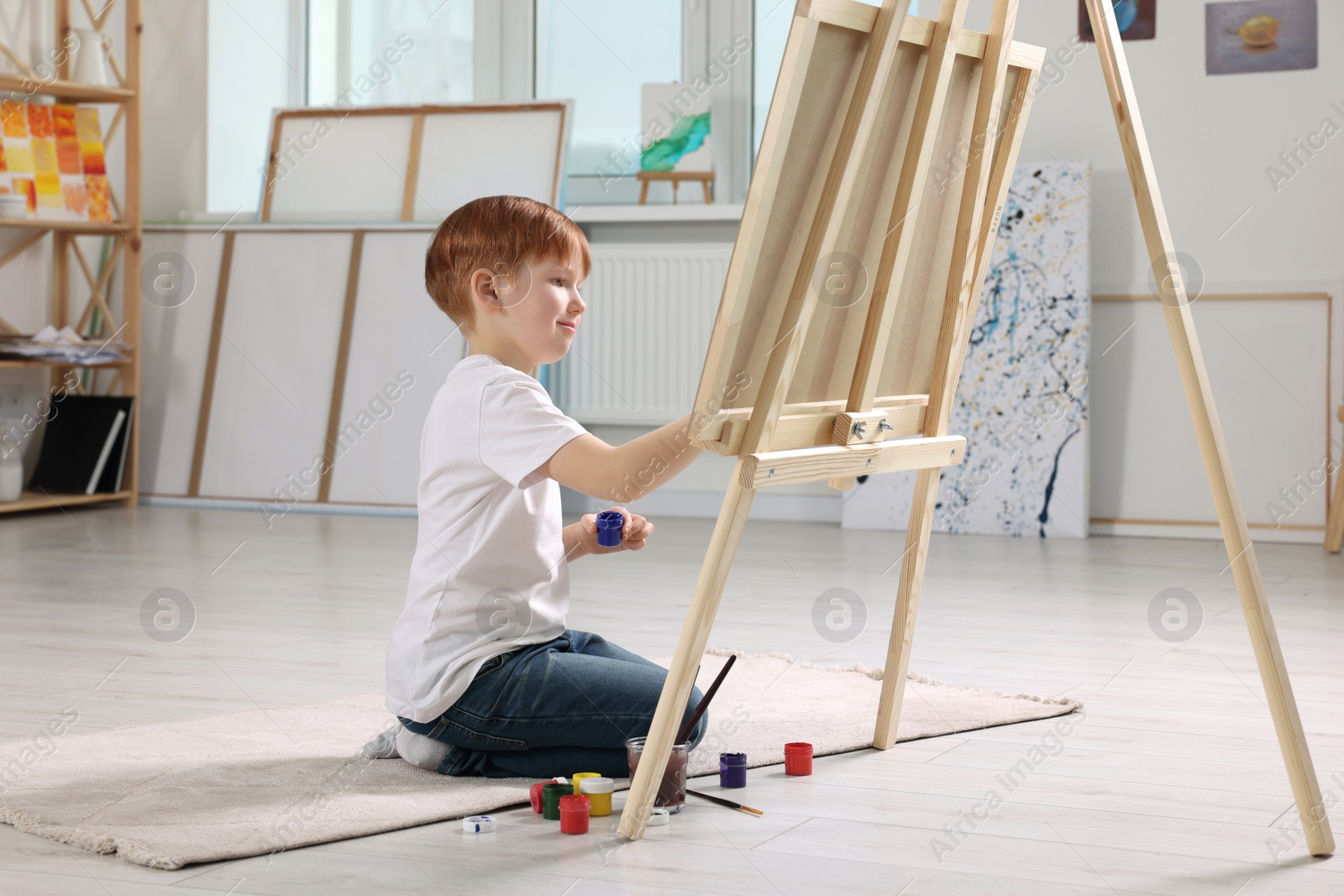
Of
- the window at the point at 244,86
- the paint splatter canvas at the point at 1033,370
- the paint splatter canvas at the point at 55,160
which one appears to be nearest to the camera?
the paint splatter canvas at the point at 1033,370

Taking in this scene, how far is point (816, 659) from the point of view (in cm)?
275

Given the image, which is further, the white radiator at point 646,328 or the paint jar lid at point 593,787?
the white radiator at point 646,328

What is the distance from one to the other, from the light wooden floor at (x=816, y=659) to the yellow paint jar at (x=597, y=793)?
8 cm

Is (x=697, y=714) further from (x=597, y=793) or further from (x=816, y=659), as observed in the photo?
(x=816, y=659)

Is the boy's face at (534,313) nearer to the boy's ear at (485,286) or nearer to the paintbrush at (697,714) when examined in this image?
the boy's ear at (485,286)

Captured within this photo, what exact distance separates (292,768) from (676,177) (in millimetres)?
3649

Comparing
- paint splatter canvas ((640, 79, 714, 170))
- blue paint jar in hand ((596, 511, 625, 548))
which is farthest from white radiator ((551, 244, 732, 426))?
blue paint jar in hand ((596, 511, 625, 548))

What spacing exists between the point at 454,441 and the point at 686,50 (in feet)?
12.7

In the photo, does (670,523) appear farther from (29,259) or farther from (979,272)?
(979,272)

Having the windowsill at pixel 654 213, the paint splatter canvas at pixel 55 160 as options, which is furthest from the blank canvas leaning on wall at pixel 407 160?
the paint splatter canvas at pixel 55 160

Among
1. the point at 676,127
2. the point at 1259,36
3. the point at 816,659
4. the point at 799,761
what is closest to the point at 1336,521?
the point at 1259,36

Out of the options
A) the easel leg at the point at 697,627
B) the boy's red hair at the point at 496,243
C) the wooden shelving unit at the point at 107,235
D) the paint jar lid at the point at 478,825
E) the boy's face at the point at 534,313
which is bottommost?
the paint jar lid at the point at 478,825

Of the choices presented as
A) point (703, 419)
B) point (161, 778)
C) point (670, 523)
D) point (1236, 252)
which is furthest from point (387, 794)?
point (1236, 252)

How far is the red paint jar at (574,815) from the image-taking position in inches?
65.5
